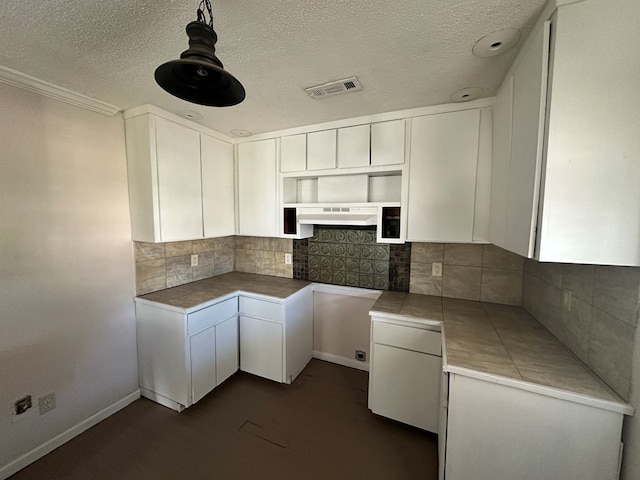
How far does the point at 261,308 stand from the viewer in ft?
7.61

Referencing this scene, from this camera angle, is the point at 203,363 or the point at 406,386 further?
the point at 203,363

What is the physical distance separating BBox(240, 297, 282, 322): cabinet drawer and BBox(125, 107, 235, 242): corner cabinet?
2.50ft

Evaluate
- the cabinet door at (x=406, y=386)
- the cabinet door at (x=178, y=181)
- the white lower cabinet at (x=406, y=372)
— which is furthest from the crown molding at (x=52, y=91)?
the cabinet door at (x=406, y=386)

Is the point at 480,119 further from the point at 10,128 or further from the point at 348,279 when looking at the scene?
the point at 10,128

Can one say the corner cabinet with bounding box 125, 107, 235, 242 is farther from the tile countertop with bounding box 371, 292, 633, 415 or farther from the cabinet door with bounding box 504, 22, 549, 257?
the cabinet door with bounding box 504, 22, 549, 257

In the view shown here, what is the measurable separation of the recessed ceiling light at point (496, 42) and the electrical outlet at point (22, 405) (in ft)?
10.7

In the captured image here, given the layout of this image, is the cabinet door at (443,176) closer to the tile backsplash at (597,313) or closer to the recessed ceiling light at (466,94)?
the recessed ceiling light at (466,94)

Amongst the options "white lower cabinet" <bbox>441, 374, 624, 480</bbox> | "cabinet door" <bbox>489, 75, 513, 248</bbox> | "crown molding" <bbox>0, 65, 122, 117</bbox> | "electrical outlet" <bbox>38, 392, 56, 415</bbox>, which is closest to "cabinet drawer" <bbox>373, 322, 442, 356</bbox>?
"white lower cabinet" <bbox>441, 374, 624, 480</bbox>

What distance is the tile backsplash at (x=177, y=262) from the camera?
7.18 feet

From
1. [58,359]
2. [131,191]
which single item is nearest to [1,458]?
[58,359]

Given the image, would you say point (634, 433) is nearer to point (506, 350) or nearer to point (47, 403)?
point (506, 350)

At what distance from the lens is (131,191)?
6.75 feet

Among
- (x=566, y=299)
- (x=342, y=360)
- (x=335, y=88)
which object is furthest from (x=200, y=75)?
(x=342, y=360)

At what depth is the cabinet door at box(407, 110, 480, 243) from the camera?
1778mm
